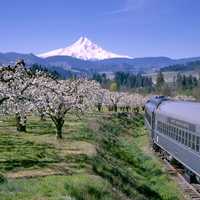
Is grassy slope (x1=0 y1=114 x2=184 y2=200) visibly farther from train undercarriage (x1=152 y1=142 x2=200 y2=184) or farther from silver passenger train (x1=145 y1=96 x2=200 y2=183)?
silver passenger train (x1=145 y1=96 x2=200 y2=183)

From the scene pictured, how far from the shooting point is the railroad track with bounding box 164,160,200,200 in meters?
28.7

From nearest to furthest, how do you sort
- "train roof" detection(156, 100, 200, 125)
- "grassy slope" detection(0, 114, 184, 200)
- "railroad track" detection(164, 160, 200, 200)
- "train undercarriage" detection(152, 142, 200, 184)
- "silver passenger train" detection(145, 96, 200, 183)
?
"grassy slope" detection(0, 114, 184, 200) → "silver passenger train" detection(145, 96, 200, 183) → "train roof" detection(156, 100, 200, 125) → "railroad track" detection(164, 160, 200, 200) → "train undercarriage" detection(152, 142, 200, 184)

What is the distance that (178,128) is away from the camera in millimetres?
32906

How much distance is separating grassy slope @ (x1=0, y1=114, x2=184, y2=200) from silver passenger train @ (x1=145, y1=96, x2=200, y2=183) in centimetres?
174

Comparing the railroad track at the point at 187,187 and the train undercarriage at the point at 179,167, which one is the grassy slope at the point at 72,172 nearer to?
the railroad track at the point at 187,187

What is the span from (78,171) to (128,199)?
4618 millimetres

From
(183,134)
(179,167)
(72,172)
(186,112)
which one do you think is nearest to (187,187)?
(183,134)

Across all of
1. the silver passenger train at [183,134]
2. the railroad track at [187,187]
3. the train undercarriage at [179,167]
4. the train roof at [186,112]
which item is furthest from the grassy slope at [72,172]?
the train roof at [186,112]

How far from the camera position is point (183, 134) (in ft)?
101

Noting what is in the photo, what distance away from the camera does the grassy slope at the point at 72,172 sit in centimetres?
2323

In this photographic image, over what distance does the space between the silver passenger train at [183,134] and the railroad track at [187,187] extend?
0.44m

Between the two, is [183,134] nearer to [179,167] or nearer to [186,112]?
[186,112]

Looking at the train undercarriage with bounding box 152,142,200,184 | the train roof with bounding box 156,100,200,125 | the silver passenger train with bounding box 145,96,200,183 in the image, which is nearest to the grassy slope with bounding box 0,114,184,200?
the train undercarriage with bounding box 152,142,200,184

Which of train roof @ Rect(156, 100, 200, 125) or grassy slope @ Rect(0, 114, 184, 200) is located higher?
train roof @ Rect(156, 100, 200, 125)
